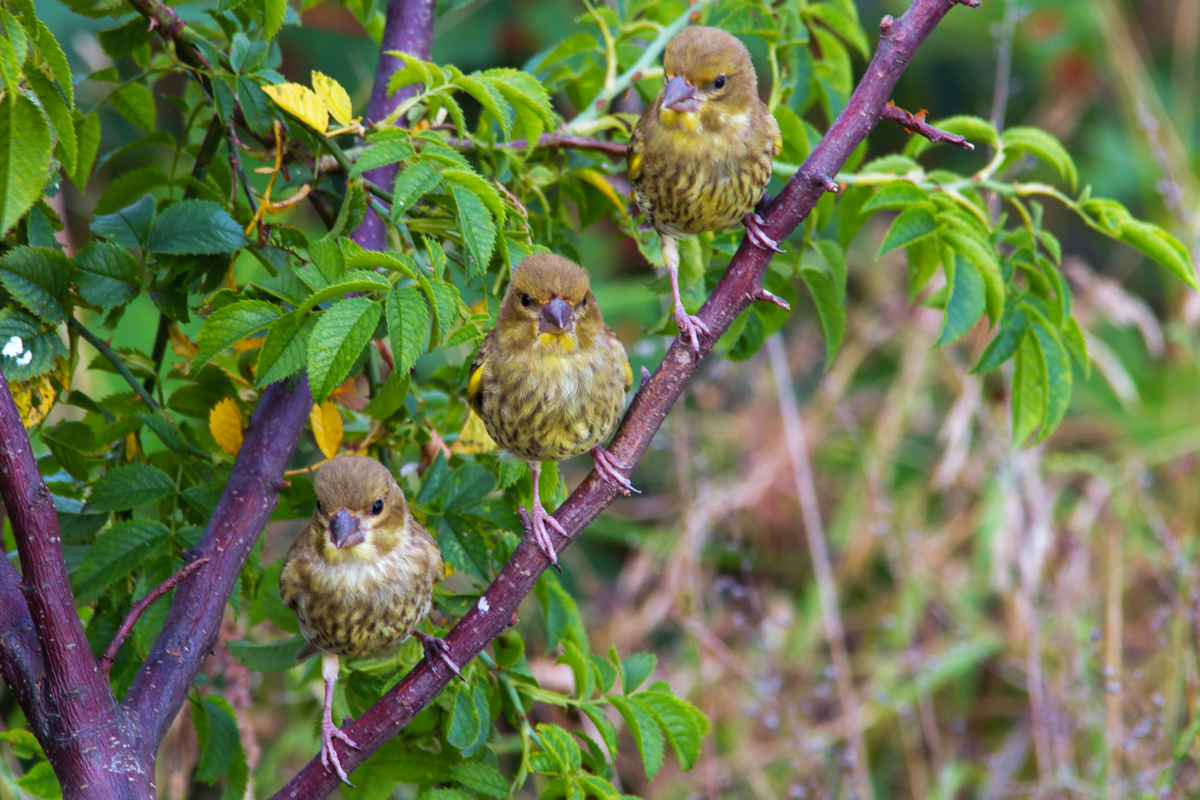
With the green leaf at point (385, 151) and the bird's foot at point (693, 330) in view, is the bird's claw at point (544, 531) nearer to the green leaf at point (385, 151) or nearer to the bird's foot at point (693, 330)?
the bird's foot at point (693, 330)

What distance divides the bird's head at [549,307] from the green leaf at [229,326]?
1.57 ft

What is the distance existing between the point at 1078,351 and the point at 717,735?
9.20 ft

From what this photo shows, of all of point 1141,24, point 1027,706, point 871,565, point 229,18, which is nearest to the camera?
point 229,18

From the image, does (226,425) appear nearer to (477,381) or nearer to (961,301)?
(477,381)

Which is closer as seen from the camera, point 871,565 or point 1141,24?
point 871,565

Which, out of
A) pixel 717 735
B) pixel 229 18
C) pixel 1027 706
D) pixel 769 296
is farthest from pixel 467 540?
pixel 1027 706

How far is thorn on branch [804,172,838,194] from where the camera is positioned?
5.84ft

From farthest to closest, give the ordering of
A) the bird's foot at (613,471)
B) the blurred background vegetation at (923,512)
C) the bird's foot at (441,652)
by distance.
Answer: the blurred background vegetation at (923,512) → the bird's foot at (613,471) → the bird's foot at (441,652)

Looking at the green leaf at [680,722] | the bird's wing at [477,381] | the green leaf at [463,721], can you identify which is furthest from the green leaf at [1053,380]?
the green leaf at [463,721]

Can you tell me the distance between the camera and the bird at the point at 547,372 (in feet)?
6.69

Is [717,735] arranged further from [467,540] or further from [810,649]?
[467,540]

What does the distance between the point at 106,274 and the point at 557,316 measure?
2.58 feet

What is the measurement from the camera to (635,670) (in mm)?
2086

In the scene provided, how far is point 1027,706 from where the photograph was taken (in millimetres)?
4543
